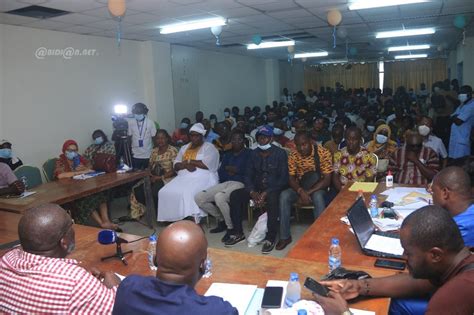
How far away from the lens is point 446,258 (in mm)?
1567

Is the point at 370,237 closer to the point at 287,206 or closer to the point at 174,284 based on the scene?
the point at 174,284

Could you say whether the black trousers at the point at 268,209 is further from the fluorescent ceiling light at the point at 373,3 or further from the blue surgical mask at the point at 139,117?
the fluorescent ceiling light at the point at 373,3

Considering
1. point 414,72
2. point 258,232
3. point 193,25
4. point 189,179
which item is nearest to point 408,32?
point 193,25

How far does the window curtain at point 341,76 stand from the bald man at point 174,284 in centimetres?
1867

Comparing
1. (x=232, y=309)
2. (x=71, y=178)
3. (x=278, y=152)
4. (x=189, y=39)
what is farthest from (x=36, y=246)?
(x=189, y=39)

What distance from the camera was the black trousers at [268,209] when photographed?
4453 mm

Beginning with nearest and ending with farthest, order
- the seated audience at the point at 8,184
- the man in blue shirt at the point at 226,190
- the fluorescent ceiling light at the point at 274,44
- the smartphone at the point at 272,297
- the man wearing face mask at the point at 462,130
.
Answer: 1. the smartphone at the point at 272,297
2. the seated audience at the point at 8,184
3. the man in blue shirt at the point at 226,190
4. the man wearing face mask at the point at 462,130
5. the fluorescent ceiling light at the point at 274,44

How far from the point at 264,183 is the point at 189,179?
110 cm

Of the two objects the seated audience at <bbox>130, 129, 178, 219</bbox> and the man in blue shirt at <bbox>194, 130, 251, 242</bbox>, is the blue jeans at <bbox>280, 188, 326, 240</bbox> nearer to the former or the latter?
the man in blue shirt at <bbox>194, 130, 251, 242</bbox>

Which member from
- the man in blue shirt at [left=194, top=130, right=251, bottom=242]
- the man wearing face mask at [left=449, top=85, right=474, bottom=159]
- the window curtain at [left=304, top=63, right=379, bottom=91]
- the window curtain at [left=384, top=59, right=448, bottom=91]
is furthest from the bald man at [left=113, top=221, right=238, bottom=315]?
the window curtain at [left=384, top=59, right=448, bottom=91]

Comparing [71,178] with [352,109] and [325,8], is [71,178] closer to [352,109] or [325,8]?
[325,8]

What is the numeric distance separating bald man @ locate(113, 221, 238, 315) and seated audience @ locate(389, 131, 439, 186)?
336 cm

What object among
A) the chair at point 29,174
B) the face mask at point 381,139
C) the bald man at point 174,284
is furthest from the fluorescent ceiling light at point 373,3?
the bald man at point 174,284

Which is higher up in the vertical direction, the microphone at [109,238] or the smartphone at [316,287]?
the microphone at [109,238]
